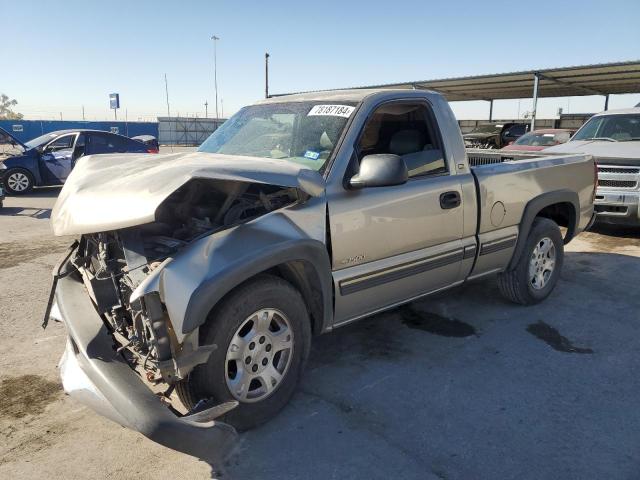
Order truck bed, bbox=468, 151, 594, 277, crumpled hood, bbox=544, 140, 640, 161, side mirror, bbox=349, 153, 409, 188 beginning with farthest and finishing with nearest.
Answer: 1. crumpled hood, bbox=544, 140, 640, 161
2. truck bed, bbox=468, 151, 594, 277
3. side mirror, bbox=349, 153, 409, 188

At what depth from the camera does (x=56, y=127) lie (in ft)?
120

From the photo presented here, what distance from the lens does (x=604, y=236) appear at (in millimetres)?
8320

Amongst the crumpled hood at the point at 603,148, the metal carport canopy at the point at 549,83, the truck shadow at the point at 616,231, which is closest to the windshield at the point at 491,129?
the metal carport canopy at the point at 549,83

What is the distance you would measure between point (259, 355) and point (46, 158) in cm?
1192

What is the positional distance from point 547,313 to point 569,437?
2.09 meters

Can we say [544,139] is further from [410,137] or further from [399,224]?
→ [399,224]

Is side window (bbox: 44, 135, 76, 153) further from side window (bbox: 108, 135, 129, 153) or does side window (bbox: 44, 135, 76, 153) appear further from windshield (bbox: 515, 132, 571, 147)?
windshield (bbox: 515, 132, 571, 147)

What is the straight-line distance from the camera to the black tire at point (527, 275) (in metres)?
4.75

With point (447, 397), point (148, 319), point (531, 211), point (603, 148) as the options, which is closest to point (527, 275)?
point (531, 211)

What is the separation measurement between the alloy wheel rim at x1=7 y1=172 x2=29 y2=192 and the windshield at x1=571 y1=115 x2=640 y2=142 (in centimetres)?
1227

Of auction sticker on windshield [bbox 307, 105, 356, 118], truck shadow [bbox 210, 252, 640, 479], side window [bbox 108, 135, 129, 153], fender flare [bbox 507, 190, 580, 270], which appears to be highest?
auction sticker on windshield [bbox 307, 105, 356, 118]

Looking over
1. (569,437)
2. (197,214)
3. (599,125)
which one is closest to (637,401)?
(569,437)

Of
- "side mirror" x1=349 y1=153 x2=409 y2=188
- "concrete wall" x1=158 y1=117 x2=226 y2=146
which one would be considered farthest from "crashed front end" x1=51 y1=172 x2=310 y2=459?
"concrete wall" x1=158 y1=117 x2=226 y2=146

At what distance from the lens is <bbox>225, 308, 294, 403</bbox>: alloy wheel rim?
2787 mm
